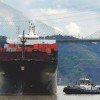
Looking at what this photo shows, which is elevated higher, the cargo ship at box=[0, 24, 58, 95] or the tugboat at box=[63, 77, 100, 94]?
the cargo ship at box=[0, 24, 58, 95]

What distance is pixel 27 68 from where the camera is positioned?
81500 millimetres

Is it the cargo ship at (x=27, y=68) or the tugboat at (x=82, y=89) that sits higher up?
the cargo ship at (x=27, y=68)

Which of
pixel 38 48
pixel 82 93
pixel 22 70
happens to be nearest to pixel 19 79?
pixel 22 70

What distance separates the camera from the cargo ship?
267ft

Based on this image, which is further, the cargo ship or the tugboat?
the tugboat

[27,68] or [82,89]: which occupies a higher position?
[27,68]

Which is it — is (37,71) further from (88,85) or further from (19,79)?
(88,85)

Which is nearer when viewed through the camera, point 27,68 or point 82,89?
point 27,68

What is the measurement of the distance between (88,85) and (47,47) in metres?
12.9

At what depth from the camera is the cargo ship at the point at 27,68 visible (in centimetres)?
8131

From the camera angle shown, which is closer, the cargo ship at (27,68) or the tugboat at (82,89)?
the cargo ship at (27,68)

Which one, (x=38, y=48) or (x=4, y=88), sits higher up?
(x=38, y=48)

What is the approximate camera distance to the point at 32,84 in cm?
8206

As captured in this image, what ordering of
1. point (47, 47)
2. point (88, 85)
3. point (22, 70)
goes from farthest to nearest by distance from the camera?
point (88, 85) < point (47, 47) < point (22, 70)
